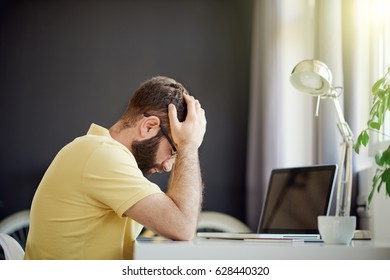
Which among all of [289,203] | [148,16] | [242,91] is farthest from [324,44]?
[148,16]

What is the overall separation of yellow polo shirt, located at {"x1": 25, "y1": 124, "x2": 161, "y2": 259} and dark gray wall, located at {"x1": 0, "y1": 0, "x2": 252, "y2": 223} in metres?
2.44

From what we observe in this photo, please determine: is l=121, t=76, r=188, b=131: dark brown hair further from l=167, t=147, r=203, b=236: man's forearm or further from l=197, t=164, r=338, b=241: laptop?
l=197, t=164, r=338, b=241: laptop

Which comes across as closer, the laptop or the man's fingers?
the man's fingers

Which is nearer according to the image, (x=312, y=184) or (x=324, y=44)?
(x=312, y=184)

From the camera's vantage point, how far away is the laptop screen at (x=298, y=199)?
1.85 meters

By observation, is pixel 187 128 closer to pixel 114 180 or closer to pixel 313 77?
pixel 114 180

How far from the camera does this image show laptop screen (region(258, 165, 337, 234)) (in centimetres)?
185

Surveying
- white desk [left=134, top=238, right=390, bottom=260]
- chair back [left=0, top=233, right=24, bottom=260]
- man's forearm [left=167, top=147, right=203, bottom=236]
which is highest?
man's forearm [left=167, top=147, right=203, bottom=236]

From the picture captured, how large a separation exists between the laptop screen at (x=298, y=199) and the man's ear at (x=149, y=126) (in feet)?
1.83

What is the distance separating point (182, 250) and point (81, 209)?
286 mm

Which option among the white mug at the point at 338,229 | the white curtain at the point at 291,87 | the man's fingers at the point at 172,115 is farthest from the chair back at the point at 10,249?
the white curtain at the point at 291,87

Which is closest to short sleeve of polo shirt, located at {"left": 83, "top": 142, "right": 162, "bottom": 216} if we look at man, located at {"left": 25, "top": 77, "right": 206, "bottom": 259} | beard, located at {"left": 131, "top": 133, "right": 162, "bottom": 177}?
man, located at {"left": 25, "top": 77, "right": 206, "bottom": 259}

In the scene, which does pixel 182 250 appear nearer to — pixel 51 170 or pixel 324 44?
pixel 51 170
